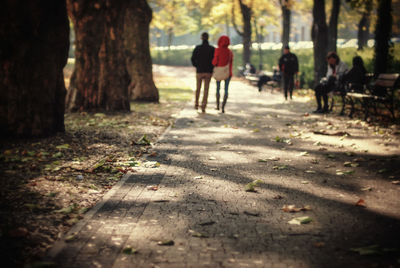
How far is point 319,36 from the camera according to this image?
20781 millimetres

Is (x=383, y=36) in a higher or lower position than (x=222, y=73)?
higher

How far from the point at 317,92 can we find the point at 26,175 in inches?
402

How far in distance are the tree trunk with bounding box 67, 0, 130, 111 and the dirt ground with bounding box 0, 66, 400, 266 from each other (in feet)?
3.11

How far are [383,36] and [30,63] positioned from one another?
11545 millimetres

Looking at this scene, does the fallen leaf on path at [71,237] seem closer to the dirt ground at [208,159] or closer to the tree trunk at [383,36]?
the dirt ground at [208,159]

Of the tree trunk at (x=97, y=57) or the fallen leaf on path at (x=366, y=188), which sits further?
the tree trunk at (x=97, y=57)

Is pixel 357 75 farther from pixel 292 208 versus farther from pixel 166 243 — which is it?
pixel 166 243

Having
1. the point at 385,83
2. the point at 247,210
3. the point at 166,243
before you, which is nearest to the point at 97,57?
the point at 385,83

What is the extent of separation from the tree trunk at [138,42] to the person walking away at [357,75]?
24.4ft

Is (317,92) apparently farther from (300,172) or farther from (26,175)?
(26,175)

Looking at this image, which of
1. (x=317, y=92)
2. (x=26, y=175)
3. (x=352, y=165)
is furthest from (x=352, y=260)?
(x=317, y=92)

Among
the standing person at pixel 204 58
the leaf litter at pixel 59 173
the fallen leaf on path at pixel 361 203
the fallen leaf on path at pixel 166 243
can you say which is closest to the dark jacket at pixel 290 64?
the standing person at pixel 204 58

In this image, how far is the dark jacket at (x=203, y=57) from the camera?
14156 mm

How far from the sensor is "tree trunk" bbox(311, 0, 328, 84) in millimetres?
20609
